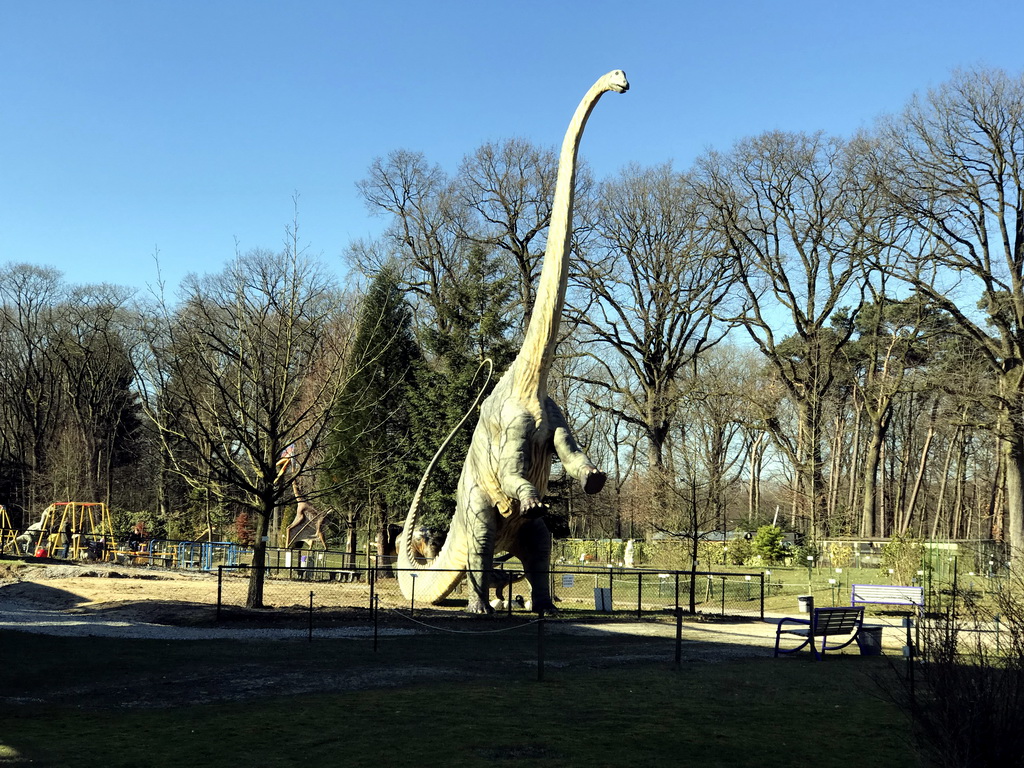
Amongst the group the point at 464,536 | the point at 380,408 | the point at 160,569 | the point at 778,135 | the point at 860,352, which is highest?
the point at 778,135

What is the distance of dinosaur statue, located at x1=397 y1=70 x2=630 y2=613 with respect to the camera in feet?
57.8

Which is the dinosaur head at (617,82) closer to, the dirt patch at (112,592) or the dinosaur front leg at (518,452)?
the dinosaur front leg at (518,452)

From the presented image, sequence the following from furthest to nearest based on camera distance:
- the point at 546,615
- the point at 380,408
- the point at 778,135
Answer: the point at 778,135 → the point at 380,408 → the point at 546,615

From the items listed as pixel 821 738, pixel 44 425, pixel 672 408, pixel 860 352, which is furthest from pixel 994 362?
pixel 44 425

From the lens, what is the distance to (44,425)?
54.9m

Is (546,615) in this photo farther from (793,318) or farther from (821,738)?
(793,318)

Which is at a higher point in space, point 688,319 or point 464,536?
point 688,319

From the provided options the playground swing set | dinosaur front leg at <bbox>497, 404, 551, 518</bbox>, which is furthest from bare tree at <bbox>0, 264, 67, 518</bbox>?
dinosaur front leg at <bbox>497, 404, 551, 518</bbox>

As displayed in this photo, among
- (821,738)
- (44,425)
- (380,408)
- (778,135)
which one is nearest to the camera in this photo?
(821,738)

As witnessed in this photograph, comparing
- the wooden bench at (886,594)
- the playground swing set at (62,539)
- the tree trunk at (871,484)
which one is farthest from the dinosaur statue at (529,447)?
the tree trunk at (871,484)

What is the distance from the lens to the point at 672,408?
41.6 m

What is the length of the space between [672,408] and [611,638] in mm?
26141

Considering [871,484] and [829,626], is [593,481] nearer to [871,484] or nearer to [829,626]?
[829,626]

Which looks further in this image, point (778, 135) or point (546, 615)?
point (778, 135)
